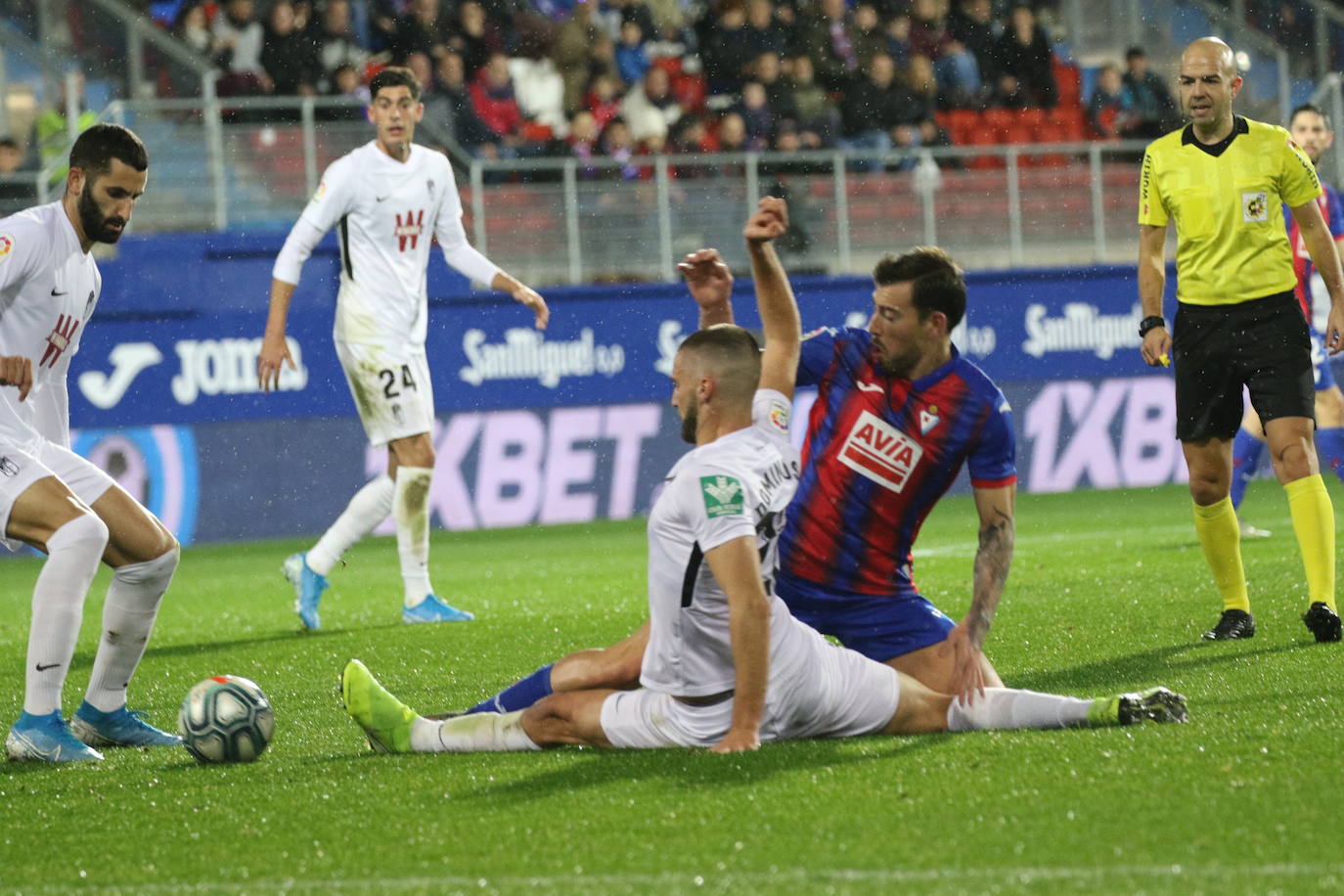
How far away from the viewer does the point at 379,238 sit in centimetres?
939

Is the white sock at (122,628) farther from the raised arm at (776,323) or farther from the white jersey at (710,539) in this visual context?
the raised arm at (776,323)

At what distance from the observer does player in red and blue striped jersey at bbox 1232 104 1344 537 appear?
984 cm

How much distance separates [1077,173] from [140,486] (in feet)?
29.3

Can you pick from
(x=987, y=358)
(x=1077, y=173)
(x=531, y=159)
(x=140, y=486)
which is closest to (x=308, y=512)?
(x=140, y=486)

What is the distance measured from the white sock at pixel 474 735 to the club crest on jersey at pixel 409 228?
14.7 feet

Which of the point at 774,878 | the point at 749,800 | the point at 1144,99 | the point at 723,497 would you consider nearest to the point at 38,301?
the point at 723,497

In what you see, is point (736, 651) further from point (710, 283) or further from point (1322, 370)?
point (1322, 370)

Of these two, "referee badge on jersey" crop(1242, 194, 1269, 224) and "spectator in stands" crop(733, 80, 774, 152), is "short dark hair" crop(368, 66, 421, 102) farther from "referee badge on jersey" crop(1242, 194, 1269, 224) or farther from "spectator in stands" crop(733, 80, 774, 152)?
"spectator in stands" crop(733, 80, 774, 152)

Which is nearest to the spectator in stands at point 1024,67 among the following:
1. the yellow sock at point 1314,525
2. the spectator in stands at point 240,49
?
the spectator in stands at point 240,49

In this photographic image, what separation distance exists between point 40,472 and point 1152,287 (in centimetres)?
398

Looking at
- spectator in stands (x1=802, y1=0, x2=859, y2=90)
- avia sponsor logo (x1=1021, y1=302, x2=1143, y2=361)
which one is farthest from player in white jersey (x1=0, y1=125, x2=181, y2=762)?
spectator in stands (x1=802, y1=0, x2=859, y2=90)

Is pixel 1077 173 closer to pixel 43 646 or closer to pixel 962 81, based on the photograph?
pixel 962 81

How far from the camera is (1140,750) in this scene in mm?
4773

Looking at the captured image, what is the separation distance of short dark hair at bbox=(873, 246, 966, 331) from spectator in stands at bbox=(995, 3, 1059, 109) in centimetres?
1490
